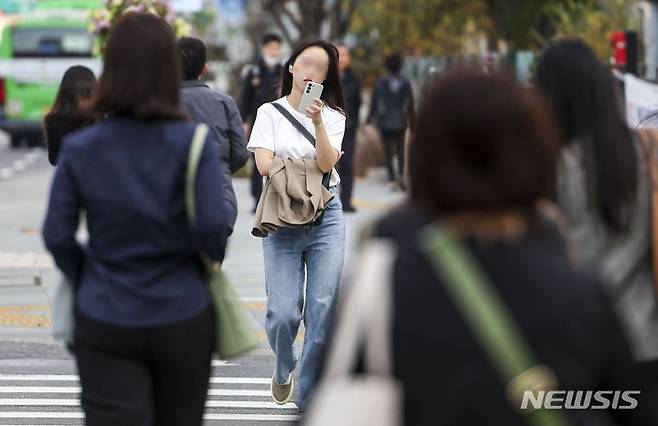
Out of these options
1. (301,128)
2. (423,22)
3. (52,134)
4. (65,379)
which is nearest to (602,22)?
(423,22)

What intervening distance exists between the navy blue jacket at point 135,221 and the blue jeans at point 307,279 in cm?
272

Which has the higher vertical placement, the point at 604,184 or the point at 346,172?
the point at 604,184

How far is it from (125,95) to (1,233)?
12.2 m

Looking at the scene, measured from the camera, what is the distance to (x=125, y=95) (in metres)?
4.50

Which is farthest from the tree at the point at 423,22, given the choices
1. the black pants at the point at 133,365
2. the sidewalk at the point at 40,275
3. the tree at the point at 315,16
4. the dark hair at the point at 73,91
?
the black pants at the point at 133,365

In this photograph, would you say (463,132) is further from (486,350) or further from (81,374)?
A: (81,374)

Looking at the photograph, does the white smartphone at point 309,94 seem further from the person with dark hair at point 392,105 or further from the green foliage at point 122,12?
the person with dark hair at point 392,105

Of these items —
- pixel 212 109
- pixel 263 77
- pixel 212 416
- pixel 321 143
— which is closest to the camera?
pixel 321 143

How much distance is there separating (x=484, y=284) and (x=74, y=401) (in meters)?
5.26

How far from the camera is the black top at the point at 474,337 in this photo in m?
3.04

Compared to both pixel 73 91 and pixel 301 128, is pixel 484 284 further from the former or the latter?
pixel 73 91

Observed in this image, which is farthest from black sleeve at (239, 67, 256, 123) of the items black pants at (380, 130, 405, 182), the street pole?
the street pole

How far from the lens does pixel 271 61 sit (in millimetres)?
17359

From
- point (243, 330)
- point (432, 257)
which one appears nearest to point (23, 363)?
point (243, 330)
